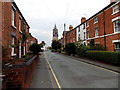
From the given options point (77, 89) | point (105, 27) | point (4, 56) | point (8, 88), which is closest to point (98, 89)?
point (77, 89)

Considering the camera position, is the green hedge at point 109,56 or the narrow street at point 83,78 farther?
the green hedge at point 109,56

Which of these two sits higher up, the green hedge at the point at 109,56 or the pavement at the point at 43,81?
the green hedge at the point at 109,56

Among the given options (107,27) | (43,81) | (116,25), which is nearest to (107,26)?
(107,27)

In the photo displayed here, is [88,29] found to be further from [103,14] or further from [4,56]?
[4,56]

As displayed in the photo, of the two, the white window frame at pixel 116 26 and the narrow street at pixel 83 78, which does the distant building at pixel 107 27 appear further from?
the narrow street at pixel 83 78

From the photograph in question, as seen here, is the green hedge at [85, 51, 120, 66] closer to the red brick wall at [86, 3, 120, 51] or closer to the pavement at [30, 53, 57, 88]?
the red brick wall at [86, 3, 120, 51]

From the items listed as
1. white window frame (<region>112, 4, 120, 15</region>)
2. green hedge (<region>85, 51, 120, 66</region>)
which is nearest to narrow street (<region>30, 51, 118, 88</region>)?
green hedge (<region>85, 51, 120, 66</region>)

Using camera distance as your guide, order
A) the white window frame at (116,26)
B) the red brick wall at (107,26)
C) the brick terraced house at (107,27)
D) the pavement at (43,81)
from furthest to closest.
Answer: the red brick wall at (107,26)
the brick terraced house at (107,27)
the white window frame at (116,26)
the pavement at (43,81)

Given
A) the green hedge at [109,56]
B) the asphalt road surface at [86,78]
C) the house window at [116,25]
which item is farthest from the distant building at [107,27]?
the asphalt road surface at [86,78]

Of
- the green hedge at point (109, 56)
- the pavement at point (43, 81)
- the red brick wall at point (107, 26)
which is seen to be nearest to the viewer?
the pavement at point (43, 81)

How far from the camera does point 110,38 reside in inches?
790

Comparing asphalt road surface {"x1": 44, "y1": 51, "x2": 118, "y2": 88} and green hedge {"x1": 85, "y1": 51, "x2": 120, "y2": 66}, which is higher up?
green hedge {"x1": 85, "y1": 51, "x2": 120, "y2": 66}

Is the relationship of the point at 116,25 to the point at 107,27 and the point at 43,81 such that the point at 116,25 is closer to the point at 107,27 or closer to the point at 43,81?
the point at 107,27

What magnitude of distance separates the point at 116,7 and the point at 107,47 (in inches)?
244
